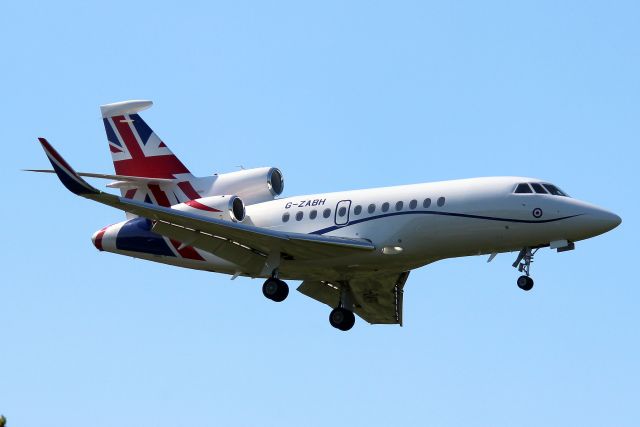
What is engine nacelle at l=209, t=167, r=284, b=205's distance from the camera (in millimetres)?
29766

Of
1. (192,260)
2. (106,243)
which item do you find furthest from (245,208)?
(106,243)

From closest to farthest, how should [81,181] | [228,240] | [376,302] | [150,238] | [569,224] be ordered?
1. [81,181]
2. [569,224]
3. [228,240]
4. [150,238]
5. [376,302]

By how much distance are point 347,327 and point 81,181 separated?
1042cm

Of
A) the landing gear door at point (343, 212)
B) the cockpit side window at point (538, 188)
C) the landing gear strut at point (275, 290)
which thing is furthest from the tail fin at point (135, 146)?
the cockpit side window at point (538, 188)

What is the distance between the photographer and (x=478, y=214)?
25938 millimetres

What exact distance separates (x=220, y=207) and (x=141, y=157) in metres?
5.15

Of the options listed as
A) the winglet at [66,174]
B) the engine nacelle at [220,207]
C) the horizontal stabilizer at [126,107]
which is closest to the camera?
the winglet at [66,174]

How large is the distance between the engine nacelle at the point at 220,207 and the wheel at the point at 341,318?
416 cm

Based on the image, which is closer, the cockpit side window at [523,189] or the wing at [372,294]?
the cockpit side window at [523,189]

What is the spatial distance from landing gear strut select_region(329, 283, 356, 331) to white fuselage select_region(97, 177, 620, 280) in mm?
2023

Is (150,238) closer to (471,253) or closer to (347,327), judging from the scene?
(347,327)

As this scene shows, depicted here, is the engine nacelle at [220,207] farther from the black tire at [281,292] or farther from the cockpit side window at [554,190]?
the cockpit side window at [554,190]

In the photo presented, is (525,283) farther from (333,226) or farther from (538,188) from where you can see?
(333,226)

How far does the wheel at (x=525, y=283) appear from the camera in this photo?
2573 cm
